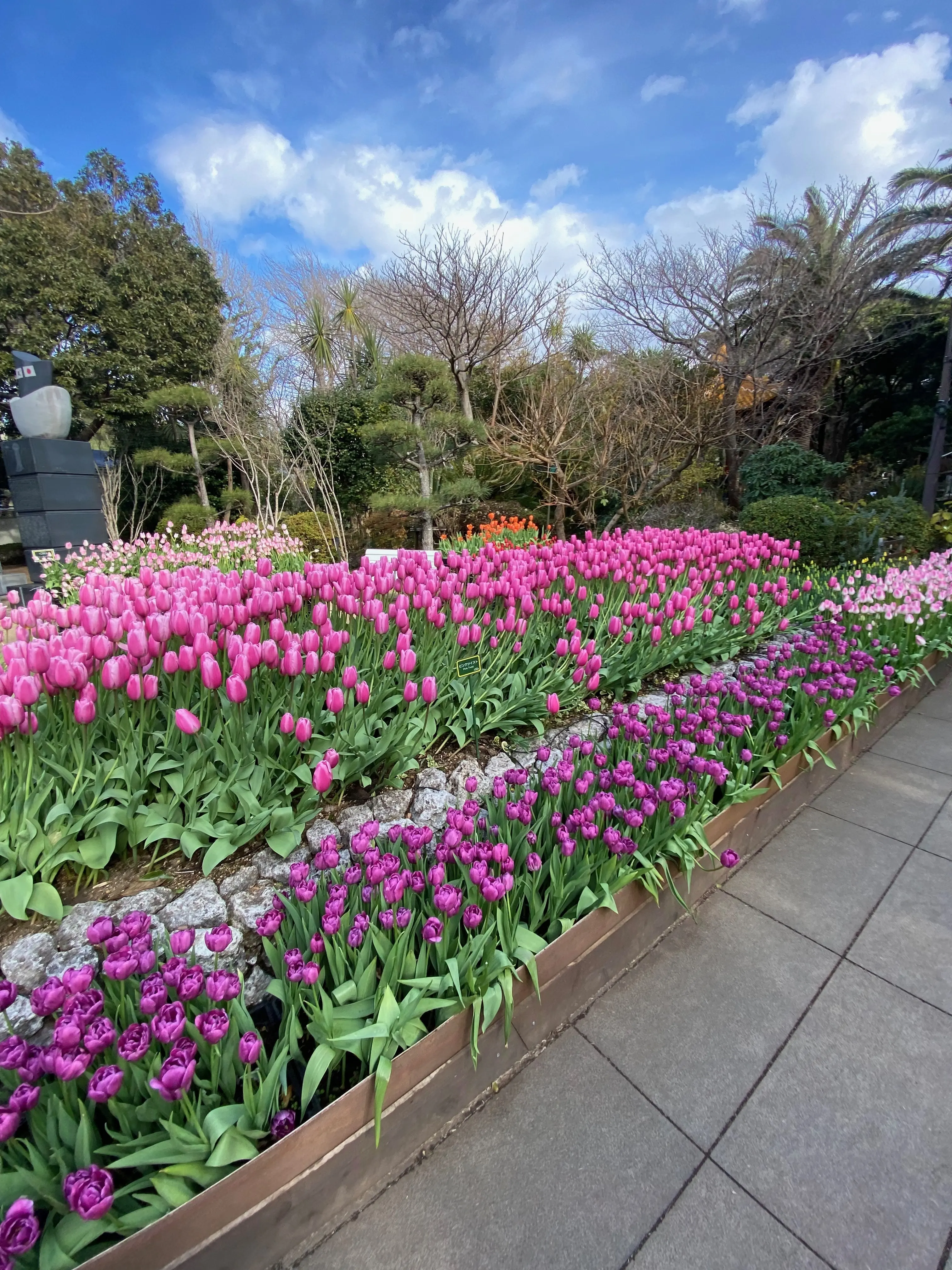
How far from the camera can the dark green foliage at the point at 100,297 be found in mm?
11234

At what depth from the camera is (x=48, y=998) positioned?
0.91 metres

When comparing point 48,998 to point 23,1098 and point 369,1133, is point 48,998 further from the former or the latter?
point 369,1133

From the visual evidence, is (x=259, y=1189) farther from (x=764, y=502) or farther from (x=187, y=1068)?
(x=764, y=502)

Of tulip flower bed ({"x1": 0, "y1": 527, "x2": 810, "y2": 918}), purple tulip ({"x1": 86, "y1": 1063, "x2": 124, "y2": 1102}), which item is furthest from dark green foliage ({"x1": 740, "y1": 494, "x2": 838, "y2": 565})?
purple tulip ({"x1": 86, "y1": 1063, "x2": 124, "y2": 1102})

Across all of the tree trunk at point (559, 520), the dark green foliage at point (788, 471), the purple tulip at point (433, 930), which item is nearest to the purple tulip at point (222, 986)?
the purple tulip at point (433, 930)

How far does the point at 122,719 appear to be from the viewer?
162 cm

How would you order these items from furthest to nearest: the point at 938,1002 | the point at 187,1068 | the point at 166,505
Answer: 1. the point at 166,505
2. the point at 938,1002
3. the point at 187,1068

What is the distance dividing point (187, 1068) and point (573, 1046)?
913mm

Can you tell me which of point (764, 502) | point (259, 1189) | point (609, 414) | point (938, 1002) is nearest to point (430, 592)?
point (259, 1189)

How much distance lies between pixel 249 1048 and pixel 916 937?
1.87 metres

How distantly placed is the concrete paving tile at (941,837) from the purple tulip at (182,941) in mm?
2442

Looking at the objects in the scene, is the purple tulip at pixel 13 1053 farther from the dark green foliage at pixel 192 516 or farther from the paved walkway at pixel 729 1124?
the dark green foliage at pixel 192 516

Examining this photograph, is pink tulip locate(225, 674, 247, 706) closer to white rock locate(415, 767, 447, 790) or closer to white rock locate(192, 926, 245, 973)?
white rock locate(192, 926, 245, 973)

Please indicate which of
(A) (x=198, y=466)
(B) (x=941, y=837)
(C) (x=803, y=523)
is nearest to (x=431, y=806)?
(B) (x=941, y=837)
